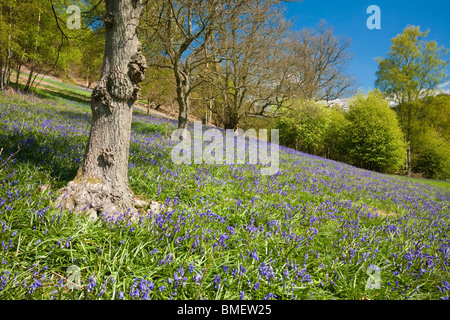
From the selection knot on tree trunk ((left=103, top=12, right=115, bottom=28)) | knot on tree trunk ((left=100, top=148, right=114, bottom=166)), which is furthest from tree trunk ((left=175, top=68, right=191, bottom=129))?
knot on tree trunk ((left=100, top=148, right=114, bottom=166))

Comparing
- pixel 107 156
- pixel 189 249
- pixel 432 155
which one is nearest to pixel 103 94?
pixel 107 156

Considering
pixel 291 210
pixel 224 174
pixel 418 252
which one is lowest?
pixel 418 252

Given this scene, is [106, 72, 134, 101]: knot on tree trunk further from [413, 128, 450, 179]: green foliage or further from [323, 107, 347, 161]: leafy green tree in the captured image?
[413, 128, 450, 179]: green foliage

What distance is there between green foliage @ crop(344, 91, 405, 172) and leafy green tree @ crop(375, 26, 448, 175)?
407 cm

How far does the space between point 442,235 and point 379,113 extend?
24495 mm

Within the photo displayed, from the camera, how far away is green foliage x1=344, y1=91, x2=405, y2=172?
23.9 metres

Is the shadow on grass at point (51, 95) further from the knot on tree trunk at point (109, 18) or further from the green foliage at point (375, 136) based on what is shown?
the green foliage at point (375, 136)

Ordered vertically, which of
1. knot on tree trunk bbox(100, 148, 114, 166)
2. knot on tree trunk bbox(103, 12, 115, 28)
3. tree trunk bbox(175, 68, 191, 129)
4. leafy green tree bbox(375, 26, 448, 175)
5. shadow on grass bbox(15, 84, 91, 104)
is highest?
leafy green tree bbox(375, 26, 448, 175)

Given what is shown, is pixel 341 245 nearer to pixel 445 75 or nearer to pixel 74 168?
pixel 74 168

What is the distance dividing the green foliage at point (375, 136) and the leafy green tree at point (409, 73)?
4074mm

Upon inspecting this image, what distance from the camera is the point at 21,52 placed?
1377 cm

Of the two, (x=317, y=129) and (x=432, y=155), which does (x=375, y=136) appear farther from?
(x=432, y=155)

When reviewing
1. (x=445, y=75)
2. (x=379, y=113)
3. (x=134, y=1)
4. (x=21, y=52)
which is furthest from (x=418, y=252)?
(x=445, y=75)
